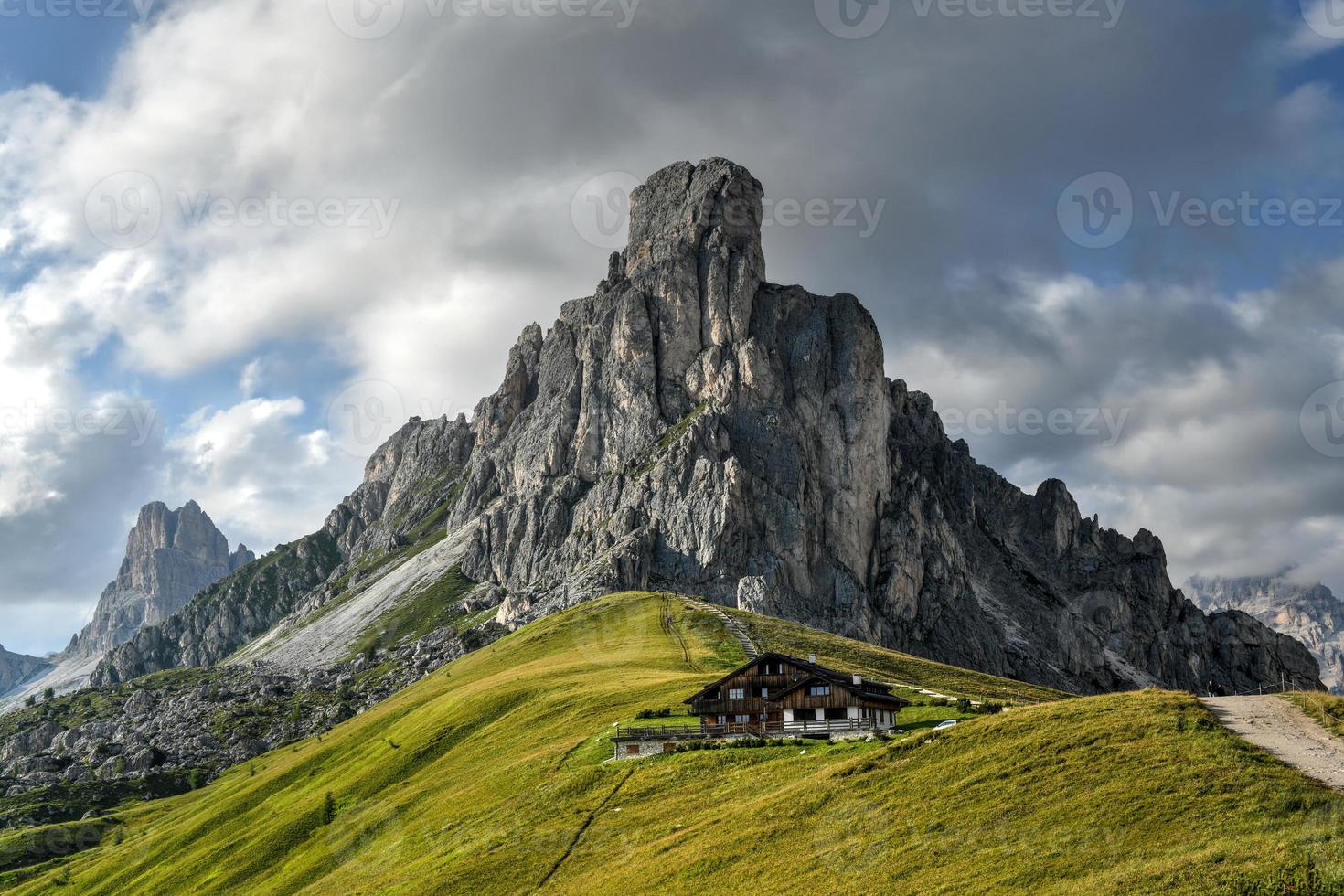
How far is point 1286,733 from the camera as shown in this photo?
45.5 metres

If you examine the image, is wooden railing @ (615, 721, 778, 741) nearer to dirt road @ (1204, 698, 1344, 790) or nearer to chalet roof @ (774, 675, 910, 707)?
chalet roof @ (774, 675, 910, 707)

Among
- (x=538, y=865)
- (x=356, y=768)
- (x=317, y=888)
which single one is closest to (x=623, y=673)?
(x=356, y=768)

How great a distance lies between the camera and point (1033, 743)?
49.5 m

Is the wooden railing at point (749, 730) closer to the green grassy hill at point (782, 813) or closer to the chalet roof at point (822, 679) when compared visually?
the chalet roof at point (822, 679)

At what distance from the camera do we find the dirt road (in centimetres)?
4122

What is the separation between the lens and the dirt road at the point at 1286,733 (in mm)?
41219

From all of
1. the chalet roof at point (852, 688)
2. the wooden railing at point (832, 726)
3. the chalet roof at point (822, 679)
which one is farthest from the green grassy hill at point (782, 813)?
the chalet roof at point (852, 688)

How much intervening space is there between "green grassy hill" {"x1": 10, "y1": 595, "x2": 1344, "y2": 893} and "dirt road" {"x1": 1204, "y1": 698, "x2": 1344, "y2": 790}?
126 centimetres

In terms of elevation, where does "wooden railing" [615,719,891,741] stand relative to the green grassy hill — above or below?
above

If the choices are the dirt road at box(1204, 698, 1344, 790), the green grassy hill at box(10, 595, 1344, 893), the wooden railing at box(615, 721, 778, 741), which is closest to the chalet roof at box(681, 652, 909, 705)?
the wooden railing at box(615, 721, 778, 741)

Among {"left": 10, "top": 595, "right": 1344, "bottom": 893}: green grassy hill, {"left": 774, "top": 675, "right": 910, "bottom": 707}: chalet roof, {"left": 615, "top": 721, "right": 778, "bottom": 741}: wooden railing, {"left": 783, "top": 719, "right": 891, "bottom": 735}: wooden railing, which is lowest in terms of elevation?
{"left": 10, "top": 595, "right": 1344, "bottom": 893}: green grassy hill

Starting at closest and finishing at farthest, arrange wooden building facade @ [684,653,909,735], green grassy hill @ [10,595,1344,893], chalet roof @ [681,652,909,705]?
green grassy hill @ [10,595,1344,893], wooden building facade @ [684,653,909,735], chalet roof @ [681,652,909,705]

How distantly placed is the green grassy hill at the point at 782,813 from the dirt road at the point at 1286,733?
4.14 feet

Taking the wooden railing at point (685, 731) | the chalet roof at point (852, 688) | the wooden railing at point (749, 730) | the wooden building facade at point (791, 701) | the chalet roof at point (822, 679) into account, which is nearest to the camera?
the wooden railing at point (685, 731)
